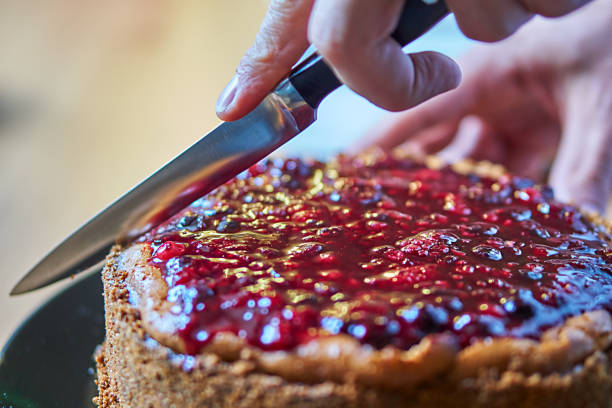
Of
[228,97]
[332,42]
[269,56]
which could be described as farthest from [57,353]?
[332,42]

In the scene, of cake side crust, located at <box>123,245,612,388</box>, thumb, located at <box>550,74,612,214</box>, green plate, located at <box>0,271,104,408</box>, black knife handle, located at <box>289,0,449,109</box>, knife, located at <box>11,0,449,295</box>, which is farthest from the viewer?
thumb, located at <box>550,74,612,214</box>

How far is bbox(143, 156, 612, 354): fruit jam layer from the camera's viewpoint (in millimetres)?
974

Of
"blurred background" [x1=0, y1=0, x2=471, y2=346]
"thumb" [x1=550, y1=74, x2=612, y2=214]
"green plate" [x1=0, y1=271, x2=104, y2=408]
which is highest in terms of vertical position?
"blurred background" [x1=0, y1=0, x2=471, y2=346]

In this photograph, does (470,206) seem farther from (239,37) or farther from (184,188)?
(239,37)

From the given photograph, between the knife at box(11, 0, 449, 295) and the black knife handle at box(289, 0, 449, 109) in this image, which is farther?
the knife at box(11, 0, 449, 295)

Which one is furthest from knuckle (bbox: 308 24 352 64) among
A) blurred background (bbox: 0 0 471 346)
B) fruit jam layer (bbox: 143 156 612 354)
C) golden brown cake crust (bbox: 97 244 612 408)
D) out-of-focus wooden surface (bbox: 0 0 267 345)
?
out-of-focus wooden surface (bbox: 0 0 267 345)

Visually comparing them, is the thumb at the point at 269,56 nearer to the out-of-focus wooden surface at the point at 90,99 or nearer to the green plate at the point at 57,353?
the green plate at the point at 57,353

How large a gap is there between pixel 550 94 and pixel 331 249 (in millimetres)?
1734

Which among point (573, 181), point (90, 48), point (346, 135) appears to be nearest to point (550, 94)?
point (573, 181)

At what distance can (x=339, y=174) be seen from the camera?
1.72 metres

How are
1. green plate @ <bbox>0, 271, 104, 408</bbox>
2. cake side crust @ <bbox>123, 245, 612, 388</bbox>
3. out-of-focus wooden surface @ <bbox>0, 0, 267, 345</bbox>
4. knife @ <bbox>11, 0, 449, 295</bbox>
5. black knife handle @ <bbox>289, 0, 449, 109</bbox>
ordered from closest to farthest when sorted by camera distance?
cake side crust @ <bbox>123, 245, 612, 388</bbox> → black knife handle @ <bbox>289, 0, 449, 109</bbox> → knife @ <bbox>11, 0, 449, 295</bbox> → green plate @ <bbox>0, 271, 104, 408</bbox> → out-of-focus wooden surface @ <bbox>0, 0, 267, 345</bbox>

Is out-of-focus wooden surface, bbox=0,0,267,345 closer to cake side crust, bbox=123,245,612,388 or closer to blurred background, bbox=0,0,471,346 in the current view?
blurred background, bbox=0,0,471,346

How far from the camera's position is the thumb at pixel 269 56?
1079 mm

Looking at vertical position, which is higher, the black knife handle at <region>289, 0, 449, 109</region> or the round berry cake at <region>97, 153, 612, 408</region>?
the black knife handle at <region>289, 0, 449, 109</region>
